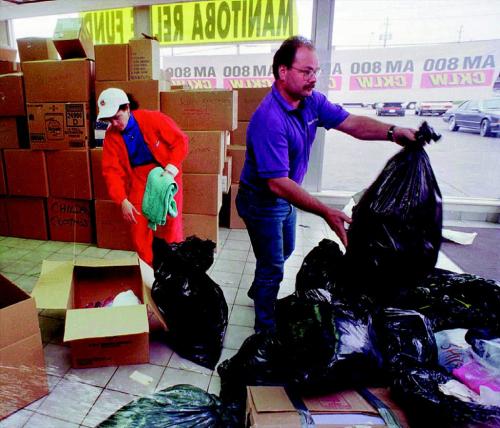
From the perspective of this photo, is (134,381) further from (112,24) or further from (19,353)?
(112,24)

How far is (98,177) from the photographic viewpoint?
2980 mm

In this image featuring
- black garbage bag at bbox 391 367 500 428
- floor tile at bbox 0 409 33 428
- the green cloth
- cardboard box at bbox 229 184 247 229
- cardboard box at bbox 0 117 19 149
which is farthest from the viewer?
cardboard box at bbox 229 184 247 229

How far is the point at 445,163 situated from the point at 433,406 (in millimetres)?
6024

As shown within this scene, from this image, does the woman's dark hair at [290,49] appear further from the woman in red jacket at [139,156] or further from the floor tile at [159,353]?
the floor tile at [159,353]

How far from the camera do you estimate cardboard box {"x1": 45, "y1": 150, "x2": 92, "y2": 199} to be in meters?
2.96

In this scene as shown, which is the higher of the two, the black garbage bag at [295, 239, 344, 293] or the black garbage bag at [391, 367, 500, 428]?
the black garbage bag at [295, 239, 344, 293]

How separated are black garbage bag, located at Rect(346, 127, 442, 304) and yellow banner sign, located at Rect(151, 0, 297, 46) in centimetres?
319

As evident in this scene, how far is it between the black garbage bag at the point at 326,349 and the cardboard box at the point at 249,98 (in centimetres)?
272

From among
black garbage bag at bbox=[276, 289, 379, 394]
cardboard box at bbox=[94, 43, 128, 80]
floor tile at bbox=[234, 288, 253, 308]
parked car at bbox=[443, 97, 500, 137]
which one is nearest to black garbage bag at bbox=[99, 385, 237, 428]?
black garbage bag at bbox=[276, 289, 379, 394]

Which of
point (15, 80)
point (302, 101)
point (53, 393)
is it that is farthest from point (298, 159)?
point (15, 80)

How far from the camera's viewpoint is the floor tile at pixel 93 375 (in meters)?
1.62

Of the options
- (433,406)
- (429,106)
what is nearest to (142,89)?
(433,406)

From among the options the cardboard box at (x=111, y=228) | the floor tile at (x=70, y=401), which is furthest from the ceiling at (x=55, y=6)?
the floor tile at (x=70, y=401)

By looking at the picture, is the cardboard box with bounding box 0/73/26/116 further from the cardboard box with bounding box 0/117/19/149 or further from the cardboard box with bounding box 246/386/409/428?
the cardboard box with bounding box 246/386/409/428
